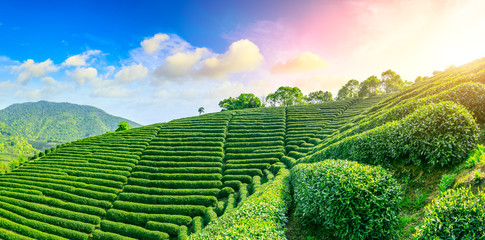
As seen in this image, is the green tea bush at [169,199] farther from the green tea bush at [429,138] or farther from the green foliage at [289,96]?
the green foliage at [289,96]

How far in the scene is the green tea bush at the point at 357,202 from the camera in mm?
7852

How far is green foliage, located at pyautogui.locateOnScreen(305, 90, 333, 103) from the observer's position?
348ft

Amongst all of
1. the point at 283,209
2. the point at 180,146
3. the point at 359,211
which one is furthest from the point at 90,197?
the point at 359,211

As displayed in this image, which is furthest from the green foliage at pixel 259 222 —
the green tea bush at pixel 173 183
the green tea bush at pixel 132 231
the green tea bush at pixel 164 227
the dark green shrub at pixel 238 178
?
the green tea bush at pixel 173 183

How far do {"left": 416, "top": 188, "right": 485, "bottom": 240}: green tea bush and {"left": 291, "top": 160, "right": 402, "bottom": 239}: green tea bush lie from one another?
5.93 feet

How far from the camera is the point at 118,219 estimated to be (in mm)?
23969

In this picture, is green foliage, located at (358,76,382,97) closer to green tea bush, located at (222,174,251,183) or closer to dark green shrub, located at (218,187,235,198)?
green tea bush, located at (222,174,251,183)

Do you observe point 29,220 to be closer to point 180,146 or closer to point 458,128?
point 180,146

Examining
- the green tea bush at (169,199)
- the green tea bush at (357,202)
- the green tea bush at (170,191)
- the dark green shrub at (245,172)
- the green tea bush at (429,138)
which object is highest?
the green tea bush at (429,138)

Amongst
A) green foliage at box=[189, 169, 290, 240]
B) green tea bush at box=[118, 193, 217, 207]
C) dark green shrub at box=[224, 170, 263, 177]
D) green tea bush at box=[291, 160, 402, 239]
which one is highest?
green tea bush at box=[291, 160, 402, 239]

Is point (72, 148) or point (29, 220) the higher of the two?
point (72, 148)

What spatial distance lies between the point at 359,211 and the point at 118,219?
25.2m

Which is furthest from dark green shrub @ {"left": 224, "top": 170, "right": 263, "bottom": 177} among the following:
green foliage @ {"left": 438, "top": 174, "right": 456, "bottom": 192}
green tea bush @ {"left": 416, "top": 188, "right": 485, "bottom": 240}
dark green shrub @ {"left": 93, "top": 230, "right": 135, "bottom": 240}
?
green tea bush @ {"left": 416, "top": 188, "right": 485, "bottom": 240}

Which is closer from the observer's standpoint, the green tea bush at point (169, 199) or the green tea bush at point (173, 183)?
the green tea bush at point (169, 199)
